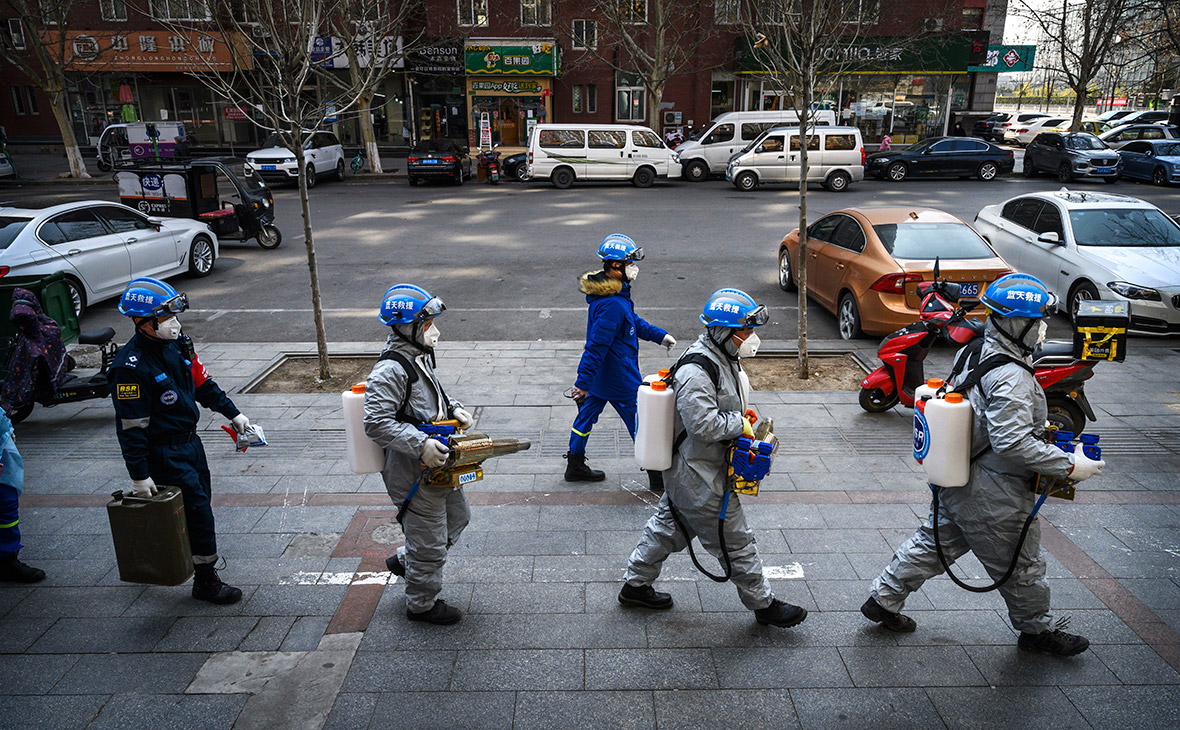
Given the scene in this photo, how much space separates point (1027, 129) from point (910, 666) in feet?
137

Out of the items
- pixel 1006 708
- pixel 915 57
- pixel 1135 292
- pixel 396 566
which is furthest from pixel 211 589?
pixel 915 57

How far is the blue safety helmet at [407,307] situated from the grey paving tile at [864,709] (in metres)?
2.68

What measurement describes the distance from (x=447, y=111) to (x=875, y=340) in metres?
30.7

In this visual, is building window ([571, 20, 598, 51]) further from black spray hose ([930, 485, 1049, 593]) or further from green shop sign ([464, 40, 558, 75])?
black spray hose ([930, 485, 1049, 593])

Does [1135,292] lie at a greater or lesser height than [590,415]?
greater

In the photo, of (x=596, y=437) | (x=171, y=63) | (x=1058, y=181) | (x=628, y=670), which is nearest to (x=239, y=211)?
(x=596, y=437)

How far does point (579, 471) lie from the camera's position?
6324 millimetres

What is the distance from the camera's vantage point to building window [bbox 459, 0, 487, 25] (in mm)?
33844

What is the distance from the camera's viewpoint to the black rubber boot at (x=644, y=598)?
459cm

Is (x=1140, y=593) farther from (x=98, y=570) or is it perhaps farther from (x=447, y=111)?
(x=447, y=111)

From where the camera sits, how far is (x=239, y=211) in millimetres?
15602

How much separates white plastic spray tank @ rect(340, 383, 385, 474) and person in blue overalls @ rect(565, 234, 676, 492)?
6.20 feet

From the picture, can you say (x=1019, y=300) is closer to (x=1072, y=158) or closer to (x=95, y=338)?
(x=95, y=338)

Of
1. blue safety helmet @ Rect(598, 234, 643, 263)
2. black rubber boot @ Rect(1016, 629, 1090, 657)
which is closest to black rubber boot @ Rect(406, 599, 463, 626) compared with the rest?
blue safety helmet @ Rect(598, 234, 643, 263)
